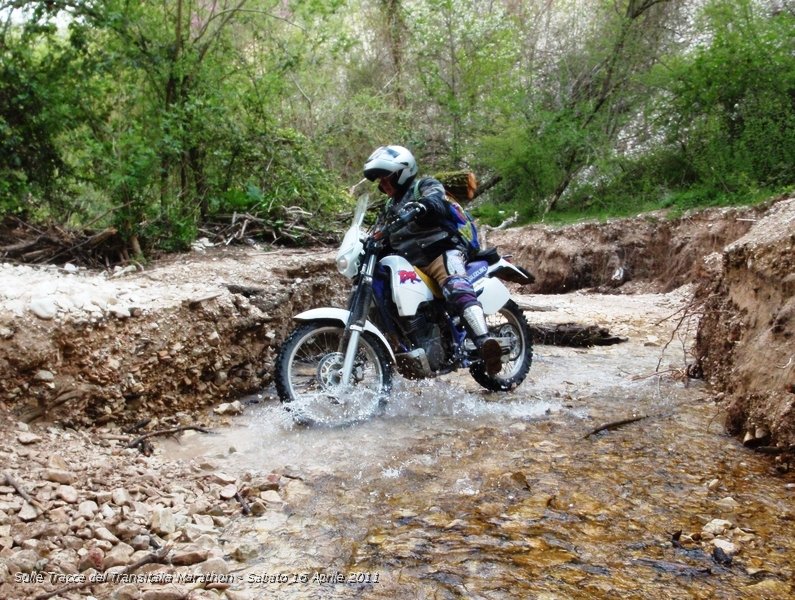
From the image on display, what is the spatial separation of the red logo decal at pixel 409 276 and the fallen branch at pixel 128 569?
2705 millimetres

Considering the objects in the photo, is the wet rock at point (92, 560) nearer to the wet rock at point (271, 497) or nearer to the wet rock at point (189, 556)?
the wet rock at point (189, 556)

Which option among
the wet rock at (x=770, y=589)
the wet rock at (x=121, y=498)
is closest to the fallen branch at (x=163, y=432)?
the wet rock at (x=121, y=498)

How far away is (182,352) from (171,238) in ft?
6.86

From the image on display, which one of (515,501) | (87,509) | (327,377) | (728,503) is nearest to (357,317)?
(327,377)

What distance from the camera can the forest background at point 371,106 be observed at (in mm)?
6000

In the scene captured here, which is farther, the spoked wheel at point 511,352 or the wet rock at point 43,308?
the spoked wheel at point 511,352

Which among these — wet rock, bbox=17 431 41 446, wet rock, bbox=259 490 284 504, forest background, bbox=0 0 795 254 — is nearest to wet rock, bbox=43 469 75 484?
wet rock, bbox=17 431 41 446

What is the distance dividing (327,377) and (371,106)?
10196 millimetres

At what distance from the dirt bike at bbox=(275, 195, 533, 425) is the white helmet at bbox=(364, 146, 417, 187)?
22 centimetres

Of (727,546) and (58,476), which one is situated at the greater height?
(727,546)

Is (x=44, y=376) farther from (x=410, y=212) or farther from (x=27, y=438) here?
(x=410, y=212)

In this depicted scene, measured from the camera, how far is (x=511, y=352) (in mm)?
5746

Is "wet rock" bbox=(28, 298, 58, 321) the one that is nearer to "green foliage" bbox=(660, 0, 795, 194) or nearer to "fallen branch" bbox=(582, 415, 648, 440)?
"fallen branch" bbox=(582, 415, 648, 440)

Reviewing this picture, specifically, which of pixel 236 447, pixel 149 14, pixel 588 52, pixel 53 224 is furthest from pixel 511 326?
pixel 588 52
